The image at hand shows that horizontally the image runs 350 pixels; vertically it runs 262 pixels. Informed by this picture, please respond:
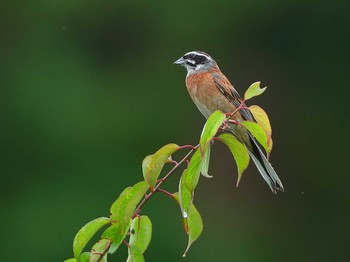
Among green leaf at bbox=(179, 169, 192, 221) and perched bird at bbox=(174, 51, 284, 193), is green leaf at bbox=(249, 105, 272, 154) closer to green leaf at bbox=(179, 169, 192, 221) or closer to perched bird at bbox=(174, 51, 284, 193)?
green leaf at bbox=(179, 169, 192, 221)

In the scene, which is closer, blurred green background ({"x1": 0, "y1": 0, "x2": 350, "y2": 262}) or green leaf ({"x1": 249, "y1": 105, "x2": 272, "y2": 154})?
green leaf ({"x1": 249, "y1": 105, "x2": 272, "y2": 154})

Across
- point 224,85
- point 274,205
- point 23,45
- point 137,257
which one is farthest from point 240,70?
point 137,257

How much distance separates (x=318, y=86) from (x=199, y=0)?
179 cm

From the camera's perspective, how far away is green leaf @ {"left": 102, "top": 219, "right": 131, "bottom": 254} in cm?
281

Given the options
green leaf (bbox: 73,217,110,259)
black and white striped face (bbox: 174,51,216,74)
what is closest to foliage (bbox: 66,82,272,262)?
green leaf (bbox: 73,217,110,259)

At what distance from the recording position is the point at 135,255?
9.11ft

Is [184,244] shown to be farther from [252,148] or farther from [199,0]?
[252,148]

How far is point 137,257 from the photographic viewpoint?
2.76 meters

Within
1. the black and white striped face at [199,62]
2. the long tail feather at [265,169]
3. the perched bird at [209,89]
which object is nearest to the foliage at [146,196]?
the long tail feather at [265,169]

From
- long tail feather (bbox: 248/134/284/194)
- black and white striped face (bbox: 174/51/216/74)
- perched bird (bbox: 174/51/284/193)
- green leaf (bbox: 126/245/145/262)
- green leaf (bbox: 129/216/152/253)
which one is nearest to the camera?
green leaf (bbox: 126/245/145/262)

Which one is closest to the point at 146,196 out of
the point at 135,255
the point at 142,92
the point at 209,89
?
the point at 135,255

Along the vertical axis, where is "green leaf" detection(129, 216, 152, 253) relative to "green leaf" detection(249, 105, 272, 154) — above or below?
below

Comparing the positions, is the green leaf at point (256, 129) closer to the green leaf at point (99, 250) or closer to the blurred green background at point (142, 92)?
the green leaf at point (99, 250)

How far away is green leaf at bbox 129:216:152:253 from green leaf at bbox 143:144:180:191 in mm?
109
